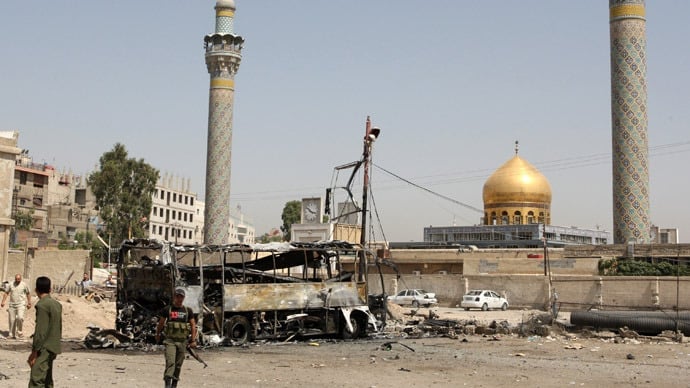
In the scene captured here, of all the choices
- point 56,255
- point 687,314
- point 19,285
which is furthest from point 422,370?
point 56,255

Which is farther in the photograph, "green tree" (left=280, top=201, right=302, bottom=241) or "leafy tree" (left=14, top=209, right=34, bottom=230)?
"green tree" (left=280, top=201, right=302, bottom=241)

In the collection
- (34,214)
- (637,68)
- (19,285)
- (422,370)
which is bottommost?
(422,370)

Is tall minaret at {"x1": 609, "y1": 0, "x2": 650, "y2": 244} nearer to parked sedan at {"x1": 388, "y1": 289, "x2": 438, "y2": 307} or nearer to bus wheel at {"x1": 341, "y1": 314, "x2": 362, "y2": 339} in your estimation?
parked sedan at {"x1": 388, "y1": 289, "x2": 438, "y2": 307}

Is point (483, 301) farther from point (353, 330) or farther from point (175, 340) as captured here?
point (175, 340)

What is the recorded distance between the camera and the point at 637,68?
120 ft

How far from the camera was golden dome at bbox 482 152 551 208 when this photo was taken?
62875 mm

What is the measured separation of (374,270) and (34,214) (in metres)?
34.0

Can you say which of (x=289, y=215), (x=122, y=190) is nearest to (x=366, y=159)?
(x=122, y=190)

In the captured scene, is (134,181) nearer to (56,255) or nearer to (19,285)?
(56,255)

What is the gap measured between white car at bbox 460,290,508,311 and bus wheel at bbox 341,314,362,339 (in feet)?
52.0

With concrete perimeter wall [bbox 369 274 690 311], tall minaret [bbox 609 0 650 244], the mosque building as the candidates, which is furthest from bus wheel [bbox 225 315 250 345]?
the mosque building

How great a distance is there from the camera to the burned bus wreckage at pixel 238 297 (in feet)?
53.3

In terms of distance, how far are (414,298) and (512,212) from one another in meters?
29.5

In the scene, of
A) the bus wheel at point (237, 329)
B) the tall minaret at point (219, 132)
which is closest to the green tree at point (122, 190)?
the tall minaret at point (219, 132)
